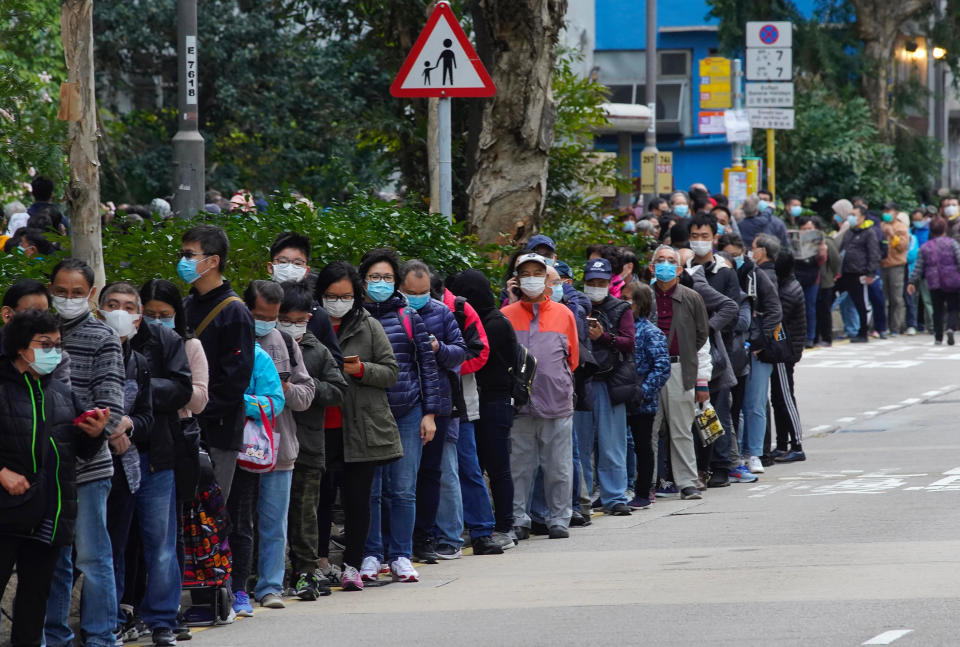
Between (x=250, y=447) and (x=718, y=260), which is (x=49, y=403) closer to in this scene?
(x=250, y=447)

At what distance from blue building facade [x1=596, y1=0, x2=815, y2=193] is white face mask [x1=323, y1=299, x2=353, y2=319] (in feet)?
122

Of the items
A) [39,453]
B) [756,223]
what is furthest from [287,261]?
[756,223]

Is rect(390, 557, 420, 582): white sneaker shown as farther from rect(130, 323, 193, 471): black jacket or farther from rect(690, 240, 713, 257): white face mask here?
rect(690, 240, 713, 257): white face mask

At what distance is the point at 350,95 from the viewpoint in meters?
30.5

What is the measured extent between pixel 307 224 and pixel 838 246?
54.3 feet

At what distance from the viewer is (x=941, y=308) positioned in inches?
1065

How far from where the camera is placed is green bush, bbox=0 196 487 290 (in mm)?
11094

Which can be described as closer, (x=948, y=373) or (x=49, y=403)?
(x=49, y=403)

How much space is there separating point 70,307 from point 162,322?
28.8 inches

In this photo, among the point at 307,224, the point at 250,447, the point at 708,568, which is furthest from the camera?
the point at 307,224

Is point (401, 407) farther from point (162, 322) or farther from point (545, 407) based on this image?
point (162, 322)

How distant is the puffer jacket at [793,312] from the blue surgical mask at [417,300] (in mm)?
5638

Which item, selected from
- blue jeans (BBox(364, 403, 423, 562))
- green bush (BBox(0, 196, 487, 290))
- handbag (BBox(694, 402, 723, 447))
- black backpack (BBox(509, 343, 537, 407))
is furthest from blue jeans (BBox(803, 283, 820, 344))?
blue jeans (BBox(364, 403, 423, 562))

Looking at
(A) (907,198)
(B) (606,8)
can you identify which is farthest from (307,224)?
(B) (606,8)
